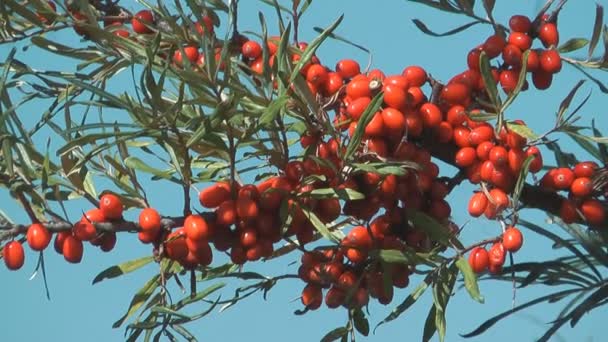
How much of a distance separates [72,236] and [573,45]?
1.75ft

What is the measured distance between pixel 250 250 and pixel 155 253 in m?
0.09

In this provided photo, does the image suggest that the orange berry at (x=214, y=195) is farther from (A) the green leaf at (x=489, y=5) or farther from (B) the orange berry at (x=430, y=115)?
(A) the green leaf at (x=489, y=5)

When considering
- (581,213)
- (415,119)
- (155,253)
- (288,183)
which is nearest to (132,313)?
(155,253)

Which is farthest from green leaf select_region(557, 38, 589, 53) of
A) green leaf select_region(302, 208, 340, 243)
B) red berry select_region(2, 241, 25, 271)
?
red berry select_region(2, 241, 25, 271)

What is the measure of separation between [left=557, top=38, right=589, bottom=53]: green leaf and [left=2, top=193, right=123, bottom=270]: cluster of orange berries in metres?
0.47

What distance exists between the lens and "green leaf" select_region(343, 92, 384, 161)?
0.89 meters

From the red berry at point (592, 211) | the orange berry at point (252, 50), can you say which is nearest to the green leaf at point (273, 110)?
the orange berry at point (252, 50)

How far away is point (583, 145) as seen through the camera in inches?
45.9

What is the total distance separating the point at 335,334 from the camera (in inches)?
41.2

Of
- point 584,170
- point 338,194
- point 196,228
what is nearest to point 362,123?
point 338,194

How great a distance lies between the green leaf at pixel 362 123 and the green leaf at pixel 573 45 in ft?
0.90

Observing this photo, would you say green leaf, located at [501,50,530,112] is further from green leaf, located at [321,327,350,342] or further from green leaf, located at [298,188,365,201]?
green leaf, located at [321,327,350,342]

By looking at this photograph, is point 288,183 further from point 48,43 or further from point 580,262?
point 580,262

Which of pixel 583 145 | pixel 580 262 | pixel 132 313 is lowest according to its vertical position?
pixel 132 313
